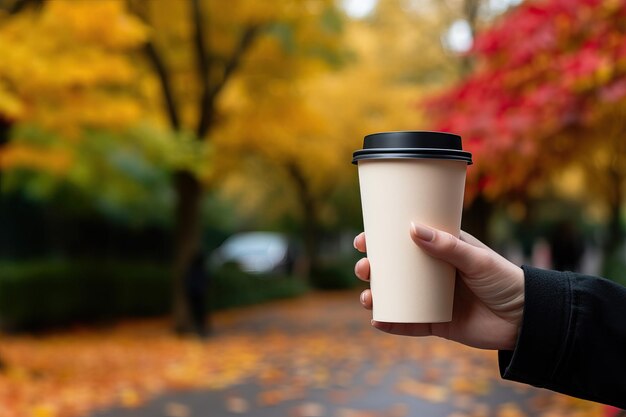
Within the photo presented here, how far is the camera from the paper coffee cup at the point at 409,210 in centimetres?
173

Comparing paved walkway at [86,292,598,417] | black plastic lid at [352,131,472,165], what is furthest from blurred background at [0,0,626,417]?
black plastic lid at [352,131,472,165]

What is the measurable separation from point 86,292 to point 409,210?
15.2 meters

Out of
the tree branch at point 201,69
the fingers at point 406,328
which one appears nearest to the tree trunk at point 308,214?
the tree branch at point 201,69

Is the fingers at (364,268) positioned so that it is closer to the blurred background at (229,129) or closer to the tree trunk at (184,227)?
the blurred background at (229,129)

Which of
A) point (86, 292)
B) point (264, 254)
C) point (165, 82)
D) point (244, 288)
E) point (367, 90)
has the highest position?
point (367, 90)

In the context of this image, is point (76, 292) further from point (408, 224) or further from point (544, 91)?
point (408, 224)

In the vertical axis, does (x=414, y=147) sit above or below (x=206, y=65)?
below

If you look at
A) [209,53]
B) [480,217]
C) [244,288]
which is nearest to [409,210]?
[209,53]

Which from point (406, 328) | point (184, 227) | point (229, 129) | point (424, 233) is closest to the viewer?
point (424, 233)

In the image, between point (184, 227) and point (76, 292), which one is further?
point (76, 292)

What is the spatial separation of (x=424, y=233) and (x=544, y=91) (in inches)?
229

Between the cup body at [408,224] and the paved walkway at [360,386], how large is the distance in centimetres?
540

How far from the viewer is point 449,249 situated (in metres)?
1.72

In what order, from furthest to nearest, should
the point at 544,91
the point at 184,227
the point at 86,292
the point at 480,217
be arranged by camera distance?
the point at 480,217, the point at 86,292, the point at 184,227, the point at 544,91
